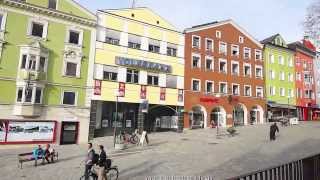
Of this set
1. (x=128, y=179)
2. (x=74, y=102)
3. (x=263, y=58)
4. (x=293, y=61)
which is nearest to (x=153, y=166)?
(x=128, y=179)

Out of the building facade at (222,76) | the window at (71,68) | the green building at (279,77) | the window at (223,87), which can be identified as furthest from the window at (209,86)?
the window at (71,68)

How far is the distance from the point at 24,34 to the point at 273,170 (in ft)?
94.8

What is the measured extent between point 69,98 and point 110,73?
18.3 feet

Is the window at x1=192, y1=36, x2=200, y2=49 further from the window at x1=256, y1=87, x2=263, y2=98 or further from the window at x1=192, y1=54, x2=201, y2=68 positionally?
the window at x1=256, y1=87, x2=263, y2=98

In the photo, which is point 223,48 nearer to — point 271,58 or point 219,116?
point 219,116

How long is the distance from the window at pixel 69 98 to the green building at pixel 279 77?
3153 cm

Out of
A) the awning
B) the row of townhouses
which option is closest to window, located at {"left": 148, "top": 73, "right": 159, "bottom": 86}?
the row of townhouses

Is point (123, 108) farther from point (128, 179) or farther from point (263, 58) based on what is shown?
point (263, 58)

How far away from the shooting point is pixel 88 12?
33.4m

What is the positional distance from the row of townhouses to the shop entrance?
0.10 meters

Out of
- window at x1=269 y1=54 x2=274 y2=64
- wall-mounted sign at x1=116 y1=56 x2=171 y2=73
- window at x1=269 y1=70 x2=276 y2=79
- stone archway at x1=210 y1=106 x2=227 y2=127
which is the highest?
window at x1=269 y1=54 x2=274 y2=64

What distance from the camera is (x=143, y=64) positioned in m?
36.2

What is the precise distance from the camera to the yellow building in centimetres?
3403

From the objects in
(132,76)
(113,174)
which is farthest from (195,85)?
(113,174)
